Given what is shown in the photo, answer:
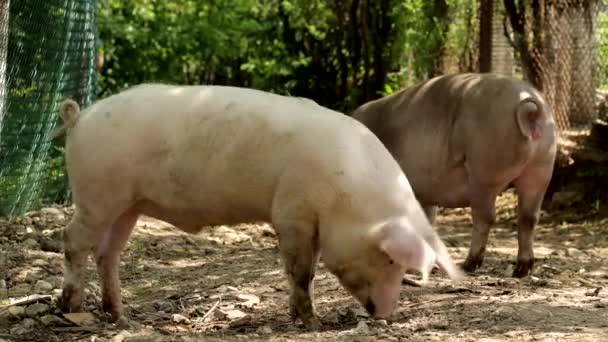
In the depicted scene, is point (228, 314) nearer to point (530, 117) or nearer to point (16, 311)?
point (16, 311)

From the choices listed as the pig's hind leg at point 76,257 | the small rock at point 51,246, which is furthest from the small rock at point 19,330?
the small rock at point 51,246

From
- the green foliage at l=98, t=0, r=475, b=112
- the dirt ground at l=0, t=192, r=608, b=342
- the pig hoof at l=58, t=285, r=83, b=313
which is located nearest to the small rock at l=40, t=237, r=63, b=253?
the dirt ground at l=0, t=192, r=608, b=342

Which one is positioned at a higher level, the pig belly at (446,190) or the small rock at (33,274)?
the pig belly at (446,190)

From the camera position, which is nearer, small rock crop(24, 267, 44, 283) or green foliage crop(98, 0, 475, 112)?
small rock crop(24, 267, 44, 283)

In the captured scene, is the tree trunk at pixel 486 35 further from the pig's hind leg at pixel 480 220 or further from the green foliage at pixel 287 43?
the pig's hind leg at pixel 480 220

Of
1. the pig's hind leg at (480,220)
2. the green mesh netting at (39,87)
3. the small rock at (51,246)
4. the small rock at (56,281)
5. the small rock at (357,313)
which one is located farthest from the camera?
the green mesh netting at (39,87)

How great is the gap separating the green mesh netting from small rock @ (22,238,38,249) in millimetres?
880

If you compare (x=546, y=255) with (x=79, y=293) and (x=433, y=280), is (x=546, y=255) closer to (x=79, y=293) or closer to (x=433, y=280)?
(x=433, y=280)

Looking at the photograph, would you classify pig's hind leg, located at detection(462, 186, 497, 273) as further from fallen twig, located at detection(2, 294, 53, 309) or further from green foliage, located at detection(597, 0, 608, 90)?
green foliage, located at detection(597, 0, 608, 90)

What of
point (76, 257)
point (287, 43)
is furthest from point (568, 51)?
point (76, 257)

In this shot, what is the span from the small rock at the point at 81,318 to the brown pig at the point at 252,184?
0.27 ft

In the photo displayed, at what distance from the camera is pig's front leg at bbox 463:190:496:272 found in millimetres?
7129

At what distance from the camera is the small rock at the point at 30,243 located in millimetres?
7346

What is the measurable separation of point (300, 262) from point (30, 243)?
2987mm
